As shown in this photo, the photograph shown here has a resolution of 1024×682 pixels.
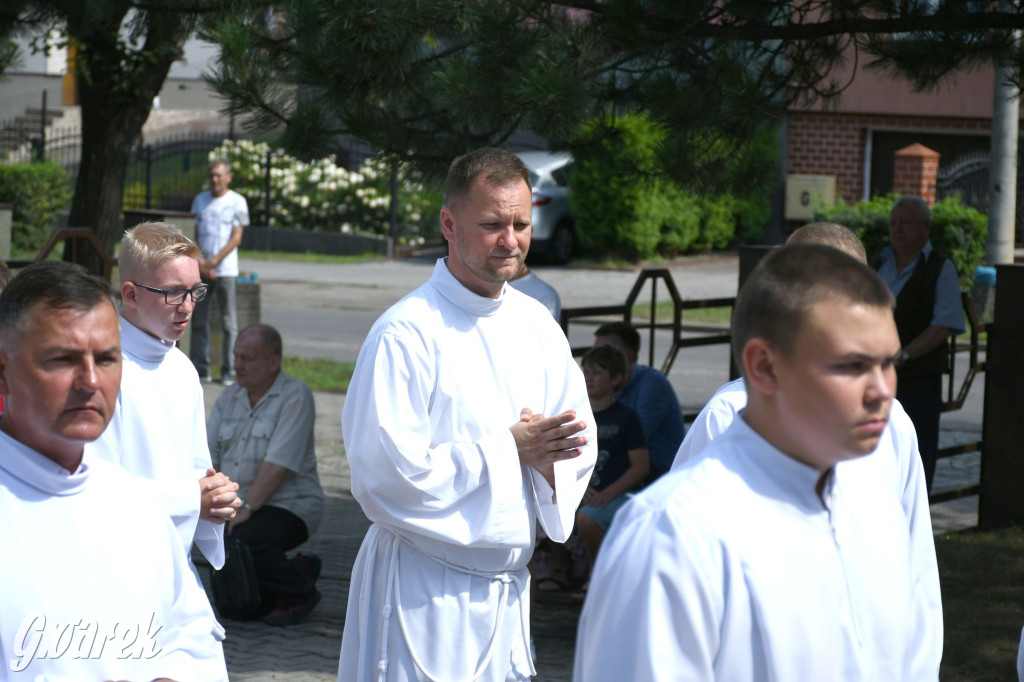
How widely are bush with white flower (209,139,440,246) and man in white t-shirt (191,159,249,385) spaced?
12.7m

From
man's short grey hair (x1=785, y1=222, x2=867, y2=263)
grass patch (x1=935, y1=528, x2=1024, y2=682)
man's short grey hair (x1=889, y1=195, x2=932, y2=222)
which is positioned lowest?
grass patch (x1=935, y1=528, x2=1024, y2=682)

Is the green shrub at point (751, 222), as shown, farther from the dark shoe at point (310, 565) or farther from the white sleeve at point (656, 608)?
the white sleeve at point (656, 608)

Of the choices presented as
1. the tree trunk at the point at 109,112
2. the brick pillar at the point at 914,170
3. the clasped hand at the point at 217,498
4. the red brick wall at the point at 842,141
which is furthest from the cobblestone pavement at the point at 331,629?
the red brick wall at the point at 842,141

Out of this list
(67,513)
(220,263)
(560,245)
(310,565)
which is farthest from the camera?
(560,245)

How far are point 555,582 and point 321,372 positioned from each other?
22.5 ft

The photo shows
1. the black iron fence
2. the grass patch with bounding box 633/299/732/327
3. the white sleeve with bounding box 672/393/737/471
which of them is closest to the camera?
the white sleeve with bounding box 672/393/737/471

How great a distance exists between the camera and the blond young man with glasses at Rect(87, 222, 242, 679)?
12.4ft

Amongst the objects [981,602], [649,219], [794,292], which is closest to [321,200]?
[649,219]

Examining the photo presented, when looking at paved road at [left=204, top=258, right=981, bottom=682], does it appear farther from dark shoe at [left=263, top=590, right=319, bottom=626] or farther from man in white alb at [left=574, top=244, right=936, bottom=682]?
man in white alb at [left=574, top=244, right=936, bottom=682]

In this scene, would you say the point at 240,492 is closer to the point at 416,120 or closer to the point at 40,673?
the point at 416,120

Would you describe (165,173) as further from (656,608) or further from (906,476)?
(656,608)

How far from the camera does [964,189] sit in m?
22.9

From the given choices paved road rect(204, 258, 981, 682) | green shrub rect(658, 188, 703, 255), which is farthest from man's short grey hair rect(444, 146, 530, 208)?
green shrub rect(658, 188, 703, 255)

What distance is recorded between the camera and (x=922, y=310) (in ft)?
24.6
